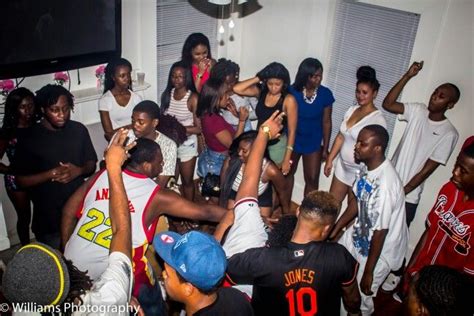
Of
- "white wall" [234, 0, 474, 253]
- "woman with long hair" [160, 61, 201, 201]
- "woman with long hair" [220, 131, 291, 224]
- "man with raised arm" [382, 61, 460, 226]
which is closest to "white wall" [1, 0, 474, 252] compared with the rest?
"white wall" [234, 0, 474, 253]

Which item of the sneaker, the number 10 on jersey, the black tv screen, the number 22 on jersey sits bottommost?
the sneaker

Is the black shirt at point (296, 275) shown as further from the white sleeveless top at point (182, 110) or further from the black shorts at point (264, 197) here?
the white sleeveless top at point (182, 110)

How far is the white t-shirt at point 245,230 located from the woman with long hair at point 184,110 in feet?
6.01

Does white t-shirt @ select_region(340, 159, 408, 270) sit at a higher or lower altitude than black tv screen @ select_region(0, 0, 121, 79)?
lower

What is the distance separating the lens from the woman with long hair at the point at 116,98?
13.4 feet

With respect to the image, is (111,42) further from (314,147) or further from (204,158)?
(314,147)

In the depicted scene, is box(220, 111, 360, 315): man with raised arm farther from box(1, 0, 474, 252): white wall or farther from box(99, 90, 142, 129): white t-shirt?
box(99, 90, 142, 129): white t-shirt

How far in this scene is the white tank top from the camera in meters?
2.42

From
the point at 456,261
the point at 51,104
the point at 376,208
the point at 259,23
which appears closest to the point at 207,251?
the point at 376,208

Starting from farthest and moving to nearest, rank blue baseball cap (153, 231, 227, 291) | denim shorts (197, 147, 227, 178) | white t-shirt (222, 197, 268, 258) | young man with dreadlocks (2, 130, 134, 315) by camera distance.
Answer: denim shorts (197, 147, 227, 178), white t-shirt (222, 197, 268, 258), blue baseball cap (153, 231, 227, 291), young man with dreadlocks (2, 130, 134, 315)

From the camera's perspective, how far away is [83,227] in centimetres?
245

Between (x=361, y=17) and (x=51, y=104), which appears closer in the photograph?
(x=51, y=104)

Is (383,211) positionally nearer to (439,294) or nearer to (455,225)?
(455,225)

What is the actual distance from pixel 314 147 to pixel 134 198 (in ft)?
8.46
